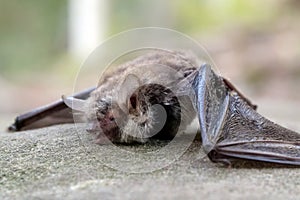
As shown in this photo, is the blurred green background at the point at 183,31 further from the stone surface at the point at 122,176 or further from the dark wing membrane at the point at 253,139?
the dark wing membrane at the point at 253,139

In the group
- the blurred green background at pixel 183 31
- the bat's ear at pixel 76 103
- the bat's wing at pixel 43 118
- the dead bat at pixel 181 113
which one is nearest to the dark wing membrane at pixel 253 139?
the dead bat at pixel 181 113

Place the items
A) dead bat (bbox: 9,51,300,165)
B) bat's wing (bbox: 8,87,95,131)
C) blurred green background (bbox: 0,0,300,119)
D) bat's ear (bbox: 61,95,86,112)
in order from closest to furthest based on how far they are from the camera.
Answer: dead bat (bbox: 9,51,300,165) < bat's ear (bbox: 61,95,86,112) < bat's wing (bbox: 8,87,95,131) < blurred green background (bbox: 0,0,300,119)

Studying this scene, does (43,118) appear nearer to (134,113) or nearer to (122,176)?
(134,113)

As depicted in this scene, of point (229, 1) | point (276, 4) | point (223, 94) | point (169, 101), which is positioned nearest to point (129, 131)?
point (169, 101)

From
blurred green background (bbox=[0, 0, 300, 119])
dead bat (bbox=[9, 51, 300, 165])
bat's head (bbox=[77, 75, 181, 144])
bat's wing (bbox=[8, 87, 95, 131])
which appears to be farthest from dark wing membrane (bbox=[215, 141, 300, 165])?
blurred green background (bbox=[0, 0, 300, 119])

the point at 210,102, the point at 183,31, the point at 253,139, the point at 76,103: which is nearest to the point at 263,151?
the point at 253,139

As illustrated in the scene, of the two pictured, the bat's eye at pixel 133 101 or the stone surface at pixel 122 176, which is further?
the bat's eye at pixel 133 101

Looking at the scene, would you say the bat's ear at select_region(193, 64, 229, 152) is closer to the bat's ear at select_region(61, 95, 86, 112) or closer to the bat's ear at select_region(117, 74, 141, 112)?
the bat's ear at select_region(117, 74, 141, 112)

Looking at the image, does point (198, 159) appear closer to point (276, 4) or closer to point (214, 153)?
point (214, 153)
